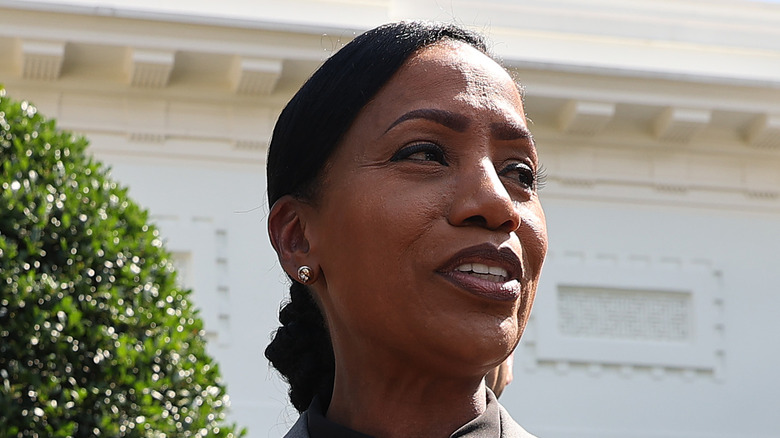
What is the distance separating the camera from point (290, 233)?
1.85m

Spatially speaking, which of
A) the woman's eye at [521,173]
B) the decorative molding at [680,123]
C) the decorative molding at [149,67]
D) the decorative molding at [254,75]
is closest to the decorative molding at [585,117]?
the decorative molding at [680,123]

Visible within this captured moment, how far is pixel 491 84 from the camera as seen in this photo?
179 cm

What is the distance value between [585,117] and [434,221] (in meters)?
8.34

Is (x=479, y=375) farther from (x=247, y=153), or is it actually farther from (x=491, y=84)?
(x=247, y=153)

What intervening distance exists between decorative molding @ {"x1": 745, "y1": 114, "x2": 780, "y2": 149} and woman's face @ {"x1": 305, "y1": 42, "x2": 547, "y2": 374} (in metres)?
8.65

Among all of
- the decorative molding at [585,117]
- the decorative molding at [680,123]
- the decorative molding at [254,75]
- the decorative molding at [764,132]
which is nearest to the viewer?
the decorative molding at [254,75]

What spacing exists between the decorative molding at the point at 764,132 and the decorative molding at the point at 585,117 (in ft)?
3.70

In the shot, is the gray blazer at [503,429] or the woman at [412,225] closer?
the woman at [412,225]

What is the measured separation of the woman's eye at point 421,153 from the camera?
1709 millimetres

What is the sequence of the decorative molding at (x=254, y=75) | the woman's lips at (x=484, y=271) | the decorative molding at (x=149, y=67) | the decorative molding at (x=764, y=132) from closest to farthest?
the woman's lips at (x=484, y=271) < the decorative molding at (x=149, y=67) < the decorative molding at (x=254, y=75) < the decorative molding at (x=764, y=132)

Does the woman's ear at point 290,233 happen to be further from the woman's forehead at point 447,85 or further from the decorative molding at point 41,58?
the decorative molding at point 41,58

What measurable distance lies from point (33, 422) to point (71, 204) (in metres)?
0.84

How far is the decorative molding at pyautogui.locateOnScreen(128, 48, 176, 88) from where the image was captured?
910cm

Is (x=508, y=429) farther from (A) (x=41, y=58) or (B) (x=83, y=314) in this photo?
(A) (x=41, y=58)
